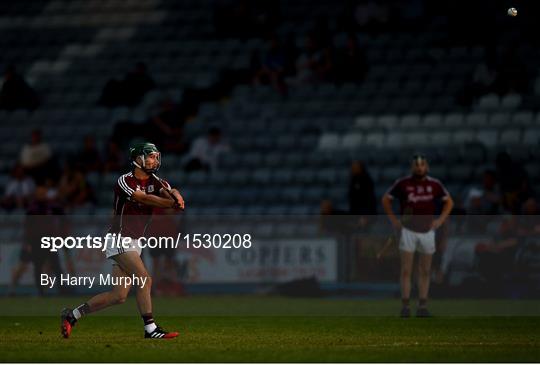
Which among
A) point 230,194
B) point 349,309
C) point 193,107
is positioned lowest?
point 349,309

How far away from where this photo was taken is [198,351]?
1169 centimetres

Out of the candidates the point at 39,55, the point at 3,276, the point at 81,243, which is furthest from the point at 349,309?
A: the point at 39,55

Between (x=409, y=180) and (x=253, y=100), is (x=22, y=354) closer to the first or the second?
(x=409, y=180)

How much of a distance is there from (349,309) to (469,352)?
7.30 meters

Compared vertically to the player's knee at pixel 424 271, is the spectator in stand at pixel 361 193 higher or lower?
higher

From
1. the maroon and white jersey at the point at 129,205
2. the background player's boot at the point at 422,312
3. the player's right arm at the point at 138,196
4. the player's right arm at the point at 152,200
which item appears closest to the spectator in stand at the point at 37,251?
the background player's boot at the point at 422,312

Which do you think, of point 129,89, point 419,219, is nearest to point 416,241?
point 419,219

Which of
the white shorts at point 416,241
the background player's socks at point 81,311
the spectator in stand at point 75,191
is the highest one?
the spectator in stand at point 75,191

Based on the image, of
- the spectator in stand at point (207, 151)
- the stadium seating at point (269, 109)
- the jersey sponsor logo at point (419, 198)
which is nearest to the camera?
the jersey sponsor logo at point (419, 198)

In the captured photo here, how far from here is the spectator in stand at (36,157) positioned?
26.4 metres

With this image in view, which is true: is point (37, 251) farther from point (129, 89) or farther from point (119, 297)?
point (119, 297)

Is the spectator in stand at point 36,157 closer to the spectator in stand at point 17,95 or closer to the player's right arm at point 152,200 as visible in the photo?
the spectator in stand at point 17,95

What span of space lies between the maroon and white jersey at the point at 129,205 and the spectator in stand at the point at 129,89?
51.5 feet

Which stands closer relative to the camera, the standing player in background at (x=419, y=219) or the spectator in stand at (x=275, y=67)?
the standing player in background at (x=419, y=219)
